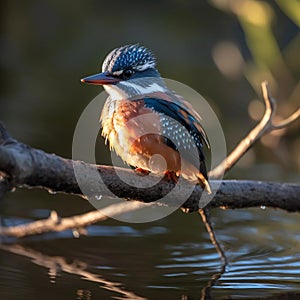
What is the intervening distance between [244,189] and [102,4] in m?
9.38

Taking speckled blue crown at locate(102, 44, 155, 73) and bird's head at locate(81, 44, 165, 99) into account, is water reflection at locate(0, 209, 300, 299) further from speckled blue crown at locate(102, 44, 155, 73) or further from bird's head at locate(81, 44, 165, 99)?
speckled blue crown at locate(102, 44, 155, 73)

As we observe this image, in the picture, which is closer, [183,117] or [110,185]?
[110,185]

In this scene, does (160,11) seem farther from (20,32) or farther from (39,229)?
(39,229)

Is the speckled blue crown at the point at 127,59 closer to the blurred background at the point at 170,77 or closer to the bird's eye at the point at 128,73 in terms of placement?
the bird's eye at the point at 128,73

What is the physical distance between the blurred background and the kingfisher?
2.27 ft

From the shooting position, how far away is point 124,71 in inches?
158

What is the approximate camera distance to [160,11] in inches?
498

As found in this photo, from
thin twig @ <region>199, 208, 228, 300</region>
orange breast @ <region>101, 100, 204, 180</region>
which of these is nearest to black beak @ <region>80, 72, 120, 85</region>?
orange breast @ <region>101, 100, 204, 180</region>

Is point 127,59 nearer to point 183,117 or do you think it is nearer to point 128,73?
point 128,73

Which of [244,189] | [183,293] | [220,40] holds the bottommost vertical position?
[183,293]

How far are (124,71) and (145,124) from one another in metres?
0.35

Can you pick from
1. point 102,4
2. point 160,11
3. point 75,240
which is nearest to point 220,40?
point 160,11

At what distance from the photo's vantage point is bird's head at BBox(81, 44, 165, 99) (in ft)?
13.0

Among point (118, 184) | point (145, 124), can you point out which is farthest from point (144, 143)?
point (118, 184)
